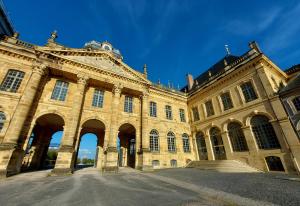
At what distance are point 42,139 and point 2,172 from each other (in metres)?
8.09

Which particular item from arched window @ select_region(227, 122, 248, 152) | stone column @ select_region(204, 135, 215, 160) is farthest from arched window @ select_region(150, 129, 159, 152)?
arched window @ select_region(227, 122, 248, 152)

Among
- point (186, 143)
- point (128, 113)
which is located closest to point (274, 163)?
point (186, 143)

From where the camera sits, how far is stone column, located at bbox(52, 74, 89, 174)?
36.9 feet

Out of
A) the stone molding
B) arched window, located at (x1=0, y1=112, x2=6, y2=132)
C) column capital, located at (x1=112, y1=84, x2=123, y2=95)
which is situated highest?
column capital, located at (x1=112, y1=84, x2=123, y2=95)

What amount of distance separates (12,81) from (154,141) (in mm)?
15850

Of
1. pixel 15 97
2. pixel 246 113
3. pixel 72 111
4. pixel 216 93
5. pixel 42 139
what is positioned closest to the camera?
pixel 15 97

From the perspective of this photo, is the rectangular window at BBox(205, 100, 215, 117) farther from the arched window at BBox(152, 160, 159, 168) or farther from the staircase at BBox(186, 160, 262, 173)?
the arched window at BBox(152, 160, 159, 168)

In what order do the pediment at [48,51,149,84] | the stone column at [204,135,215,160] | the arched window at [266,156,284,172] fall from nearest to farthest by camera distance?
the arched window at [266,156,284,172] → the pediment at [48,51,149,84] → the stone column at [204,135,215,160]

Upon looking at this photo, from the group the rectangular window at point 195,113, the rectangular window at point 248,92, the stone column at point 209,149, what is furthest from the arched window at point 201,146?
the rectangular window at point 248,92

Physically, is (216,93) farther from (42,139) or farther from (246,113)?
(42,139)

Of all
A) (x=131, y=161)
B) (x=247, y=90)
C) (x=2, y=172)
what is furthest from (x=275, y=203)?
(x=131, y=161)

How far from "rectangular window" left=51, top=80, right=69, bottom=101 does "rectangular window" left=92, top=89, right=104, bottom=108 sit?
3.03 metres

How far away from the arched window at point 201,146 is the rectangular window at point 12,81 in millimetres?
21543

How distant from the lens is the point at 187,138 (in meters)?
20.3
